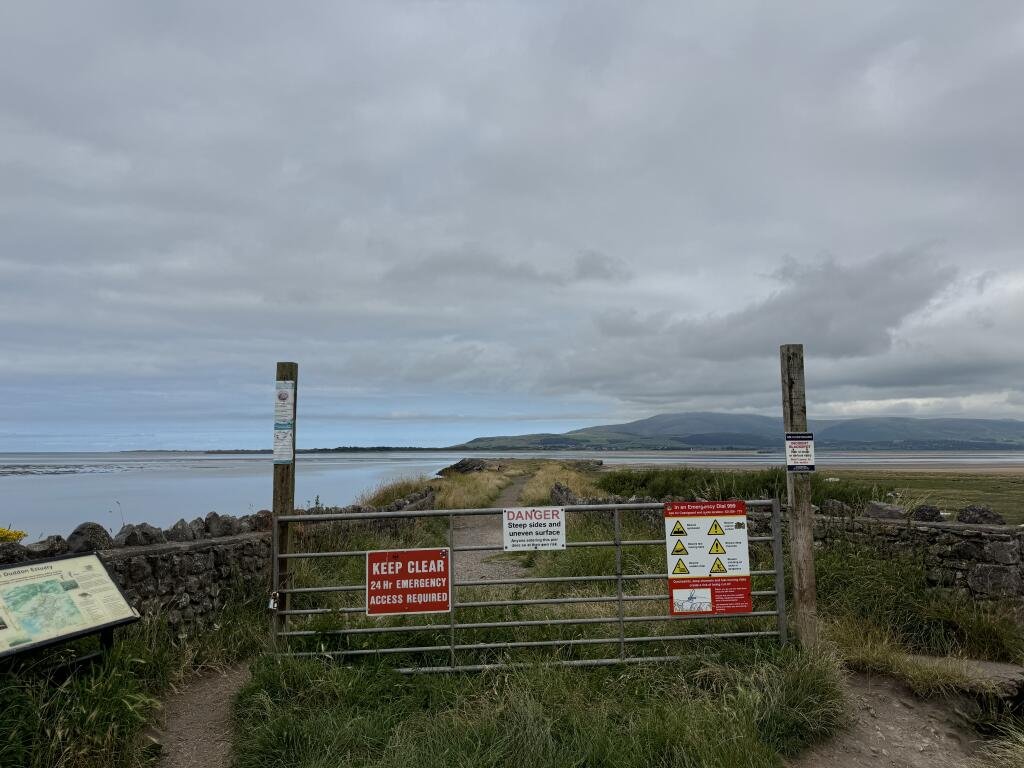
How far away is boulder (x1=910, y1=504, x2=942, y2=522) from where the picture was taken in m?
8.03

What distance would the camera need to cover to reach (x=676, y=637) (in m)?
5.88

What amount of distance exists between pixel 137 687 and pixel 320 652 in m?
1.38

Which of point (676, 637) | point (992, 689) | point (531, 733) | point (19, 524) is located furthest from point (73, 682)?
point (19, 524)

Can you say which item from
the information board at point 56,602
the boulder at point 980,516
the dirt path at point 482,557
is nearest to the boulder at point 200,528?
the information board at point 56,602

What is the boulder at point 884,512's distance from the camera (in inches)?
325

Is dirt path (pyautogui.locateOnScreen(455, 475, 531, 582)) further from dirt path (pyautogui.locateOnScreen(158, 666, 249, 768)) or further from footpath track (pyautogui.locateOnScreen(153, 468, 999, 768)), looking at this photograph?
footpath track (pyautogui.locateOnScreen(153, 468, 999, 768))

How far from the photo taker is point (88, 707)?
454 centimetres

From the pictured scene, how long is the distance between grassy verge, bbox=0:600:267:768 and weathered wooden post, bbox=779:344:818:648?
5537 mm

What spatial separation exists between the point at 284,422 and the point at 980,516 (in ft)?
26.0

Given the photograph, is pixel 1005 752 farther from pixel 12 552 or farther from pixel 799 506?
pixel 12 552

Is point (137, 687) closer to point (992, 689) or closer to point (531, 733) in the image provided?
point (531, 733)

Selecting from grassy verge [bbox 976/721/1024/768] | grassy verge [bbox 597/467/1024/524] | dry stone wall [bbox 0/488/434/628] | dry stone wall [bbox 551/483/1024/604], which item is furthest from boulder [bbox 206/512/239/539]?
grassy verge [bbox 597/467/1024/524]

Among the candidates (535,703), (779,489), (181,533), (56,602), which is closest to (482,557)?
(181,533)

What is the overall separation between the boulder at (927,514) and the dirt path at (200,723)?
7.71 metres
